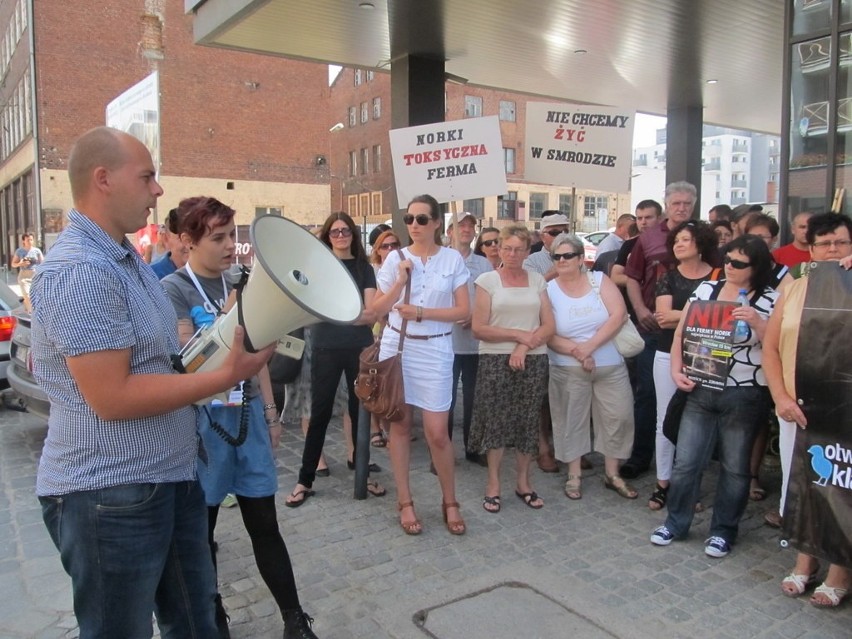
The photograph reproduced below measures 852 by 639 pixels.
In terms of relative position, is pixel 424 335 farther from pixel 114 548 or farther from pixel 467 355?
pixel 114 548

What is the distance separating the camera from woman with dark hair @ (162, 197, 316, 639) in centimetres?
289

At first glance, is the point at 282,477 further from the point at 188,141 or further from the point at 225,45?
the point at 188,141

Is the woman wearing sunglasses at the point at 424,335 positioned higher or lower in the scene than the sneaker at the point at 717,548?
higher

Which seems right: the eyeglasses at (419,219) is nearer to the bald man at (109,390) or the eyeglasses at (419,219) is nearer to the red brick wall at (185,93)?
the bald man at (109,390)

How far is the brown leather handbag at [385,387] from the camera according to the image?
4.23 metres

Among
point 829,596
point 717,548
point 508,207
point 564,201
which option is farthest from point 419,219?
point 564,201

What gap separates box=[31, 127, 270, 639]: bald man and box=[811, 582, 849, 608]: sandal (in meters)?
3.18

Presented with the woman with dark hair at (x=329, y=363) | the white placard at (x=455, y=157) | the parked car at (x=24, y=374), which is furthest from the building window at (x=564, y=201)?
the woman with dark hair at (x=329, y=363)

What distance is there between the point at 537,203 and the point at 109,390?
4971 centimetres

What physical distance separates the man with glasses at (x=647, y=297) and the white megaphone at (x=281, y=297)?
3573 mm

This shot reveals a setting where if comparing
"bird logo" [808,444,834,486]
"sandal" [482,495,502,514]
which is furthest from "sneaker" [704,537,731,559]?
"sandal" [482,495,502,514]

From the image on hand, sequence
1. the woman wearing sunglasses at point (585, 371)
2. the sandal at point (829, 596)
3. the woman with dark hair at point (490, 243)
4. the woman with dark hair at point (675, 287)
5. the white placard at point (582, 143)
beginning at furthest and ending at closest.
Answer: the woman with dark hair at point (490, 243), the white placard at point (582, 143), the woman wearing sunglasses at point (585, 371), the woman with dark hair at point (675, 287), the sandal at point (829, 596)

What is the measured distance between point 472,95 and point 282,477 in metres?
44.9

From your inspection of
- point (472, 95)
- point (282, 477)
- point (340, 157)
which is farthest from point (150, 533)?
point (340, 157)
